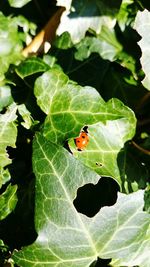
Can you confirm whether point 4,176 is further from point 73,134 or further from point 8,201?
point 73,134

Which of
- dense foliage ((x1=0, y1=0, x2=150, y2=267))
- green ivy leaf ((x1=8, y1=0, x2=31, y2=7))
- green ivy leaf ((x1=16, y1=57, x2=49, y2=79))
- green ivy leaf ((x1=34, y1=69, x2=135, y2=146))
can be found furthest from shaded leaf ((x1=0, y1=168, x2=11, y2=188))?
green ivy leaf ((x1=8, y1=0, x2=31, y2=7))

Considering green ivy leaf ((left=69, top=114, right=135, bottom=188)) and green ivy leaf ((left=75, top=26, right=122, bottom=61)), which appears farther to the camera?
green ivy leaf ((left=75, top=26, right=122, bottom=61))

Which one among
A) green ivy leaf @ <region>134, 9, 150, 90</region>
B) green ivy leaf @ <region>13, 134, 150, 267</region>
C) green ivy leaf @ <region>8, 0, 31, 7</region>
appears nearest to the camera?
green ivy leaf @ <region>13, 134, 150, 267</region>

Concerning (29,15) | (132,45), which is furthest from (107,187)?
(29,15)

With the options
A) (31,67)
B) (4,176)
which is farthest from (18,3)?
(4,176)

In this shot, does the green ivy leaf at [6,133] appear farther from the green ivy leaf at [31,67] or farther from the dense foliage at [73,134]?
the green ivy leaf at [31,67]

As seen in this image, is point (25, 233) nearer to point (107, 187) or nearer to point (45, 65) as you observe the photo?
point (107, 187)

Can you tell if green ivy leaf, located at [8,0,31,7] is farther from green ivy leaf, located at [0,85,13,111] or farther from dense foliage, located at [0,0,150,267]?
green ivy leaf, located at [0,85,13,111]

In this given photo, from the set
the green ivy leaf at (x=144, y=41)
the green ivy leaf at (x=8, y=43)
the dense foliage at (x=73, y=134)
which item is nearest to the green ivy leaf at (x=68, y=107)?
the dense foliage at (x=73, y=134)
